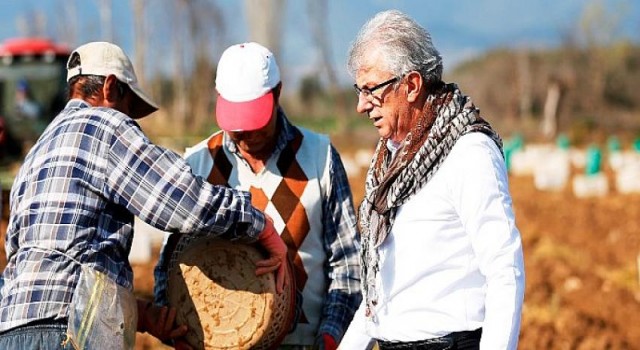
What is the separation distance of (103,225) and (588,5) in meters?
79.1

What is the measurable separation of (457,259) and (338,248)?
101 cm

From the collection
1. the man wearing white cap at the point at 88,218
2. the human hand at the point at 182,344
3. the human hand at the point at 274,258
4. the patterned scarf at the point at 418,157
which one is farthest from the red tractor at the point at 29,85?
the patterned scarf at the point at 418,157

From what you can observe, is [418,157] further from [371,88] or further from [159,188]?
[159,188]

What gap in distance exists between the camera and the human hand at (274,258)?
371 centimetres

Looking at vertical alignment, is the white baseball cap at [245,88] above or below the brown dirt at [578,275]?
above

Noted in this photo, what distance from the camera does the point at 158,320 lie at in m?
3.83

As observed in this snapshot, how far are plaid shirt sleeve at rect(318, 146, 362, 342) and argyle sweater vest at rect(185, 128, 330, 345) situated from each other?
30 millimetres

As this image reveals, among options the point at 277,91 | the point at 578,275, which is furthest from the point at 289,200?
the point at 578,275

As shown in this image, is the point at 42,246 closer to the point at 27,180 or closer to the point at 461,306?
the point at 27,180

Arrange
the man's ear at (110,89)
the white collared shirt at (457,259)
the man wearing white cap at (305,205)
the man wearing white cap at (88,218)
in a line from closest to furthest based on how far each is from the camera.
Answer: the white collared shirt at (457,259) < the man wearing white cap at (88,218) < the man's ear at (110,89) < the man wearing white cap at (305,205)

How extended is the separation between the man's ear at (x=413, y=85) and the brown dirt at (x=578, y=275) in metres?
4.62

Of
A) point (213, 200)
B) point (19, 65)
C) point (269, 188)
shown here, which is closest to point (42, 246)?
point (213, 200)

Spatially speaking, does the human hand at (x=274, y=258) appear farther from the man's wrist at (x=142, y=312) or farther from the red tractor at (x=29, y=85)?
the red tractor at (x=29, y=85)

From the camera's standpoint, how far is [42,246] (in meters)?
3.40
